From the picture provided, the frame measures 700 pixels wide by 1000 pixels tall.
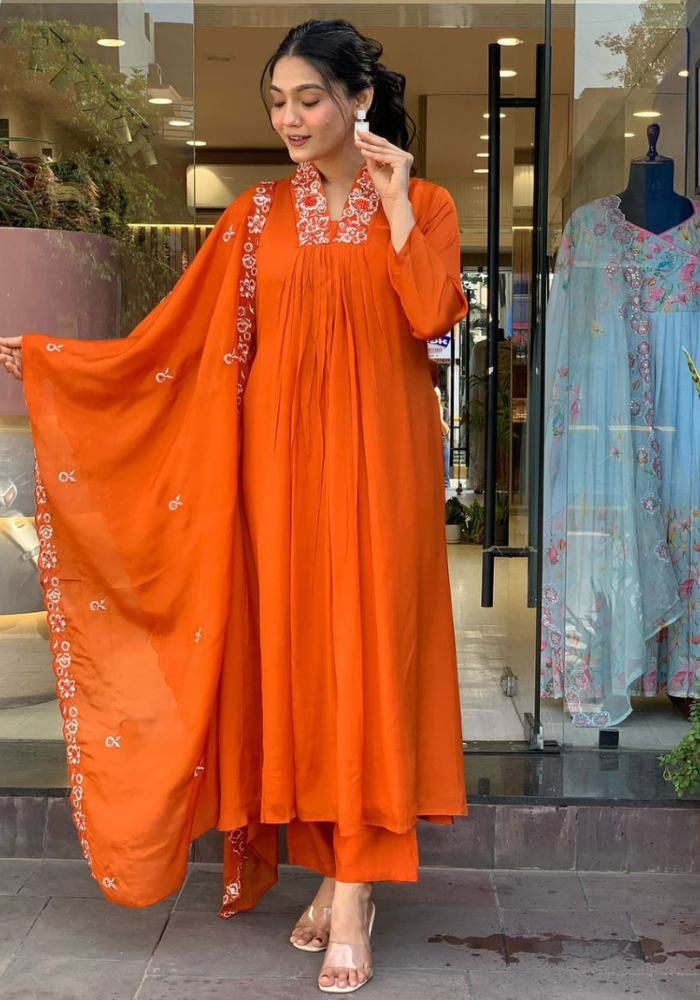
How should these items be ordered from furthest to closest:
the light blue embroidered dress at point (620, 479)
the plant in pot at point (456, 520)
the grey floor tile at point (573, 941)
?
the plant in pot at point (456, 520)
the light blue embroidered dress at point (620, 479)
the grey floor tile at point (573, 941)

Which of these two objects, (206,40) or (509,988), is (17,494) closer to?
(509,988)

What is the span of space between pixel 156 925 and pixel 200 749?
1.41 ft

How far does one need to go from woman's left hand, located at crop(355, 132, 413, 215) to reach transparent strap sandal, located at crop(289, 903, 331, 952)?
1.23m

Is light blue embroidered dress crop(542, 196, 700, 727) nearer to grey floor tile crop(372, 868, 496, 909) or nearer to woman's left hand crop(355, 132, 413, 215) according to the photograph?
grey floor tile crop(372, 868, 496, 909)

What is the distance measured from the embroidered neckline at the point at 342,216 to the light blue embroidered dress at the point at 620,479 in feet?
3.48

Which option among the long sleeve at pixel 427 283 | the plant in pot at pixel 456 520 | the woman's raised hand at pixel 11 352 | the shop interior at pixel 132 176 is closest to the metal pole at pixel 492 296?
the shop interior at pixel 132 176

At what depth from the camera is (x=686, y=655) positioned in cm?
298

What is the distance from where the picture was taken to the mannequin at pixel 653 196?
2785 mm

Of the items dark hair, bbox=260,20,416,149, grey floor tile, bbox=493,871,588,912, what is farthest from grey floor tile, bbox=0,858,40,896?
dark hair, bbox=260,20,416,149

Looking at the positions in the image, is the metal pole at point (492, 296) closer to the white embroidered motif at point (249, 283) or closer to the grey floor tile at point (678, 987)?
the white embroidered motif at point (249, 283)

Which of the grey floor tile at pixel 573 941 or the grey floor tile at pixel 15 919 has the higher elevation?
the grey floor tile at pixel 15 919

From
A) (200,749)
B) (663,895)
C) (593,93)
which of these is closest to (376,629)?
(200,749)

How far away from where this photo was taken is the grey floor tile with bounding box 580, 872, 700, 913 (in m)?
2.25

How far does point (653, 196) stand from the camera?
2814 mm
